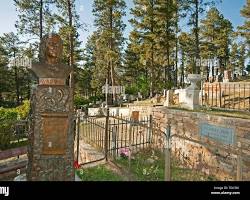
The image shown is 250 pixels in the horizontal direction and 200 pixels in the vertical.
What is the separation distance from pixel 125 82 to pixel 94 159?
133 ft

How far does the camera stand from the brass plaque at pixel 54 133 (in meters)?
5.13

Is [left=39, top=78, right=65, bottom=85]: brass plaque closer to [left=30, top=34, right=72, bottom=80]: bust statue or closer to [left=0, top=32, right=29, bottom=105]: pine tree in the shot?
[left=30, top=34, right=72, bottom=80]: bust statue

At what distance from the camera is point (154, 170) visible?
7.76 metres

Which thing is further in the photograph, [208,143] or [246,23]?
[246,23]

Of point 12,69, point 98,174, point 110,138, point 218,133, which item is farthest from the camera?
point 12,69

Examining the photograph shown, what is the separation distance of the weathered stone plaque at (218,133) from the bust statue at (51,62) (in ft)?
15.4

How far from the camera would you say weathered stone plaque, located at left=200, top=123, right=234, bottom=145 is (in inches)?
303

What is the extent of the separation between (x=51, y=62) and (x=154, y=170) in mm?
4137

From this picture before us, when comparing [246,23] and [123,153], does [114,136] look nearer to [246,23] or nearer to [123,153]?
[123,153]

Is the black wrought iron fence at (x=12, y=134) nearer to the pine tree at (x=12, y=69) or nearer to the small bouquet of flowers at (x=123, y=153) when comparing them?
the small bouquet of flowers at (x=123, y=153)

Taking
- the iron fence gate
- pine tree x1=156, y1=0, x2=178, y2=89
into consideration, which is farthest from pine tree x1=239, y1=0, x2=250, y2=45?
the iron fence gate

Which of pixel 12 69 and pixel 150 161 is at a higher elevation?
pixel 12 69

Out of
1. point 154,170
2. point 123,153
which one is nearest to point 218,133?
point 154,170
